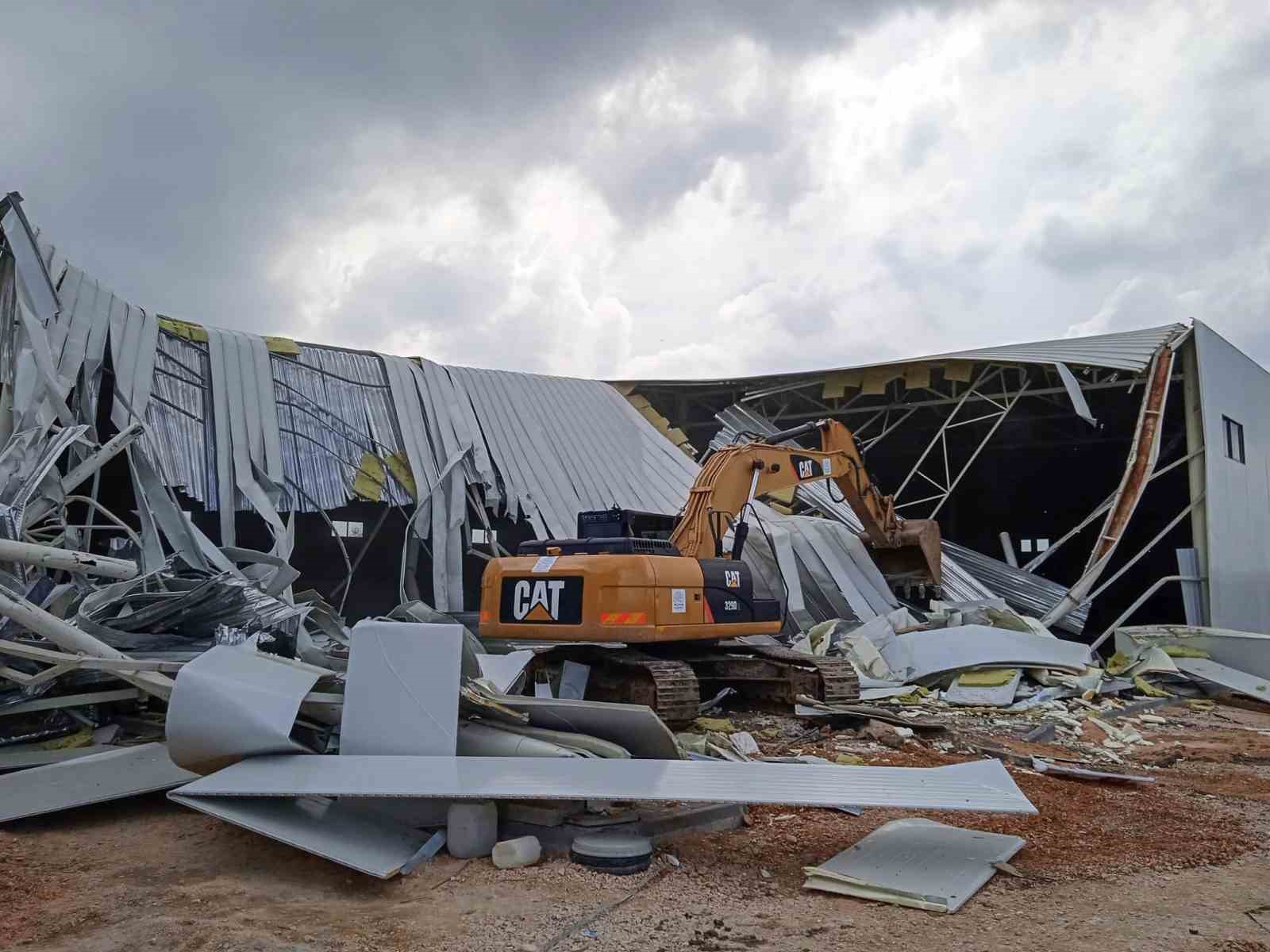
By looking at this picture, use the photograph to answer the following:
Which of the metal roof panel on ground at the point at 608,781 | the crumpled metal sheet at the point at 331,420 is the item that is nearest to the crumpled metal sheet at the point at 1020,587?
the crumpled metal sheet at the point at 331,420

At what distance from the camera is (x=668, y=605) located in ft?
31.0

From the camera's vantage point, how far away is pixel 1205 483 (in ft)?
56.6

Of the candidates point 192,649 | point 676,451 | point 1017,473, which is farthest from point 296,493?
point 1017,473

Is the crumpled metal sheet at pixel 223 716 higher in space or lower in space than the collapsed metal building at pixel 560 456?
lower

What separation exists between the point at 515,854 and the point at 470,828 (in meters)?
0.33

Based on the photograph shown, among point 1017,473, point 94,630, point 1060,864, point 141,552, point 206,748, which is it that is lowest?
point 1060,864

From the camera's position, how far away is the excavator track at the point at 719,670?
9.94 m

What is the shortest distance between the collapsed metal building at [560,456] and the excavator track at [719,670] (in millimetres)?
3557

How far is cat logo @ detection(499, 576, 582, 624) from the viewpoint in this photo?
31.1 feet

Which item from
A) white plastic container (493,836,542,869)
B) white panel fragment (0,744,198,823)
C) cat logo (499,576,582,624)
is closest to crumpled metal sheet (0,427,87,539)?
white panel fragment (0,744,198,823)

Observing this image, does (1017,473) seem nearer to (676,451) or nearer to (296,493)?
(676,451)

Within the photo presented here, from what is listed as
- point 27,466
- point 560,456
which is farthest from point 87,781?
point 560,456

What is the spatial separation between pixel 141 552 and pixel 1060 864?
9369 mm

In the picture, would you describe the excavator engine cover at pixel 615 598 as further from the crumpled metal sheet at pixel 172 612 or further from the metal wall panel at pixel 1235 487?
the metal wall panel at pixel 1235 487
